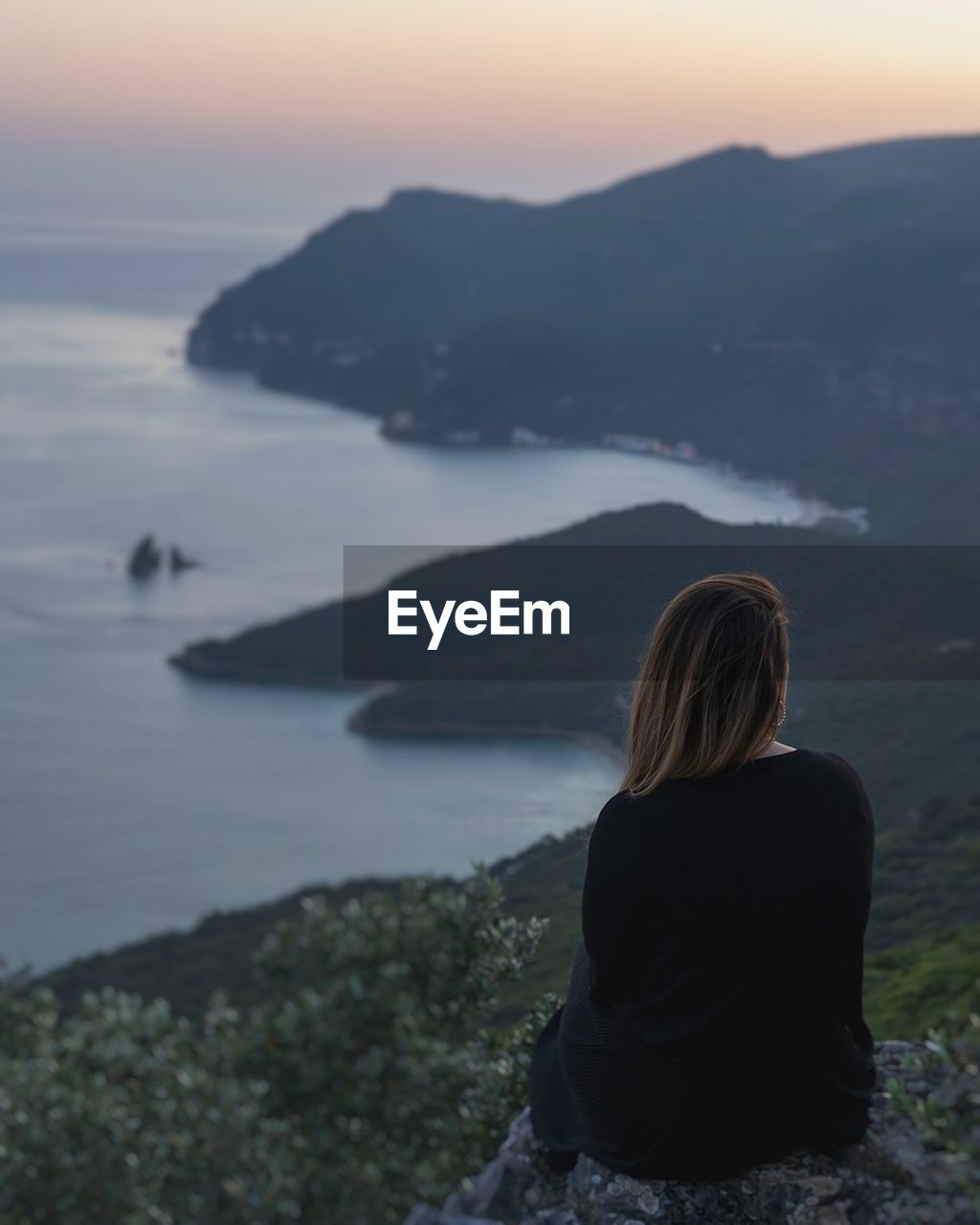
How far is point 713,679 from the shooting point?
1836mm

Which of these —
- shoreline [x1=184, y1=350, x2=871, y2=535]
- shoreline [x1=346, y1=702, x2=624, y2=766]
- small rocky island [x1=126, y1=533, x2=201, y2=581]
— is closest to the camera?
shoreline [x1=346, y1=702, x2=624, y2=766]

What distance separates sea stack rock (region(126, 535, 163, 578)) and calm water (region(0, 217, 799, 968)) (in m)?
0.30

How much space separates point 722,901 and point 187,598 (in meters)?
20.1

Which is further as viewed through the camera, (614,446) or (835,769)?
(614,446)

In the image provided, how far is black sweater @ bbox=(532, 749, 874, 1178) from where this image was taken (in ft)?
5.93

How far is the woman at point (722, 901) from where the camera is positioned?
1811 mm

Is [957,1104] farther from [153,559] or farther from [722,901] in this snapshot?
[153,559]

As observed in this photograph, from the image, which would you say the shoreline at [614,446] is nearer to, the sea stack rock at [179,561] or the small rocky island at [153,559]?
the sea stack rock at [179,561]

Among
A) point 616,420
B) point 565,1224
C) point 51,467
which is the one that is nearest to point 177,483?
point 51,467

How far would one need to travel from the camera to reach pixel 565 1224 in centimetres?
222
